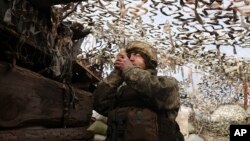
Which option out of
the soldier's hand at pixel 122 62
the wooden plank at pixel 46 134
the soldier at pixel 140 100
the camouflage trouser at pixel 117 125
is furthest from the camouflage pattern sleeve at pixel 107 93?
the wooden plank at pixel 46 134

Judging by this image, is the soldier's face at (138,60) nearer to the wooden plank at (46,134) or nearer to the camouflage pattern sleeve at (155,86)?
the camouflage pattern sleeve at (155,86)

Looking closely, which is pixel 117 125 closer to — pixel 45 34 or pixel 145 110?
pixel 145 110

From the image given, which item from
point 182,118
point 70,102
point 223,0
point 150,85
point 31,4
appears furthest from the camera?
point 182,118

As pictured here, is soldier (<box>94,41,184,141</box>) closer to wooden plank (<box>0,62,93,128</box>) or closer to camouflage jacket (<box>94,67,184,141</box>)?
camouflage jacket (<box>94,67,184,141</box>)

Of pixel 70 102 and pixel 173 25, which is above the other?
pixel 173 25

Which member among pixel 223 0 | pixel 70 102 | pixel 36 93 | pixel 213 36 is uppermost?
pixel 223 0

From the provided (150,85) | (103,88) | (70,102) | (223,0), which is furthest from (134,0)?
(150,85)

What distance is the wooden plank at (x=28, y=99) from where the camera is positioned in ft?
8.94

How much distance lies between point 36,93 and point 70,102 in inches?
35.7

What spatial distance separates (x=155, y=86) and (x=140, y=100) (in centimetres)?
31

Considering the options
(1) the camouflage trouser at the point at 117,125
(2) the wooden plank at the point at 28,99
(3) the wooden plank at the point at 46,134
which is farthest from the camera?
(1) the camouflage trouser at the point at 117,125

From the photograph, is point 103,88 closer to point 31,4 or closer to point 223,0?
point 31,4

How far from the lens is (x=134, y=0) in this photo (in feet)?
20.1

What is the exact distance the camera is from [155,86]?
9.19ft
